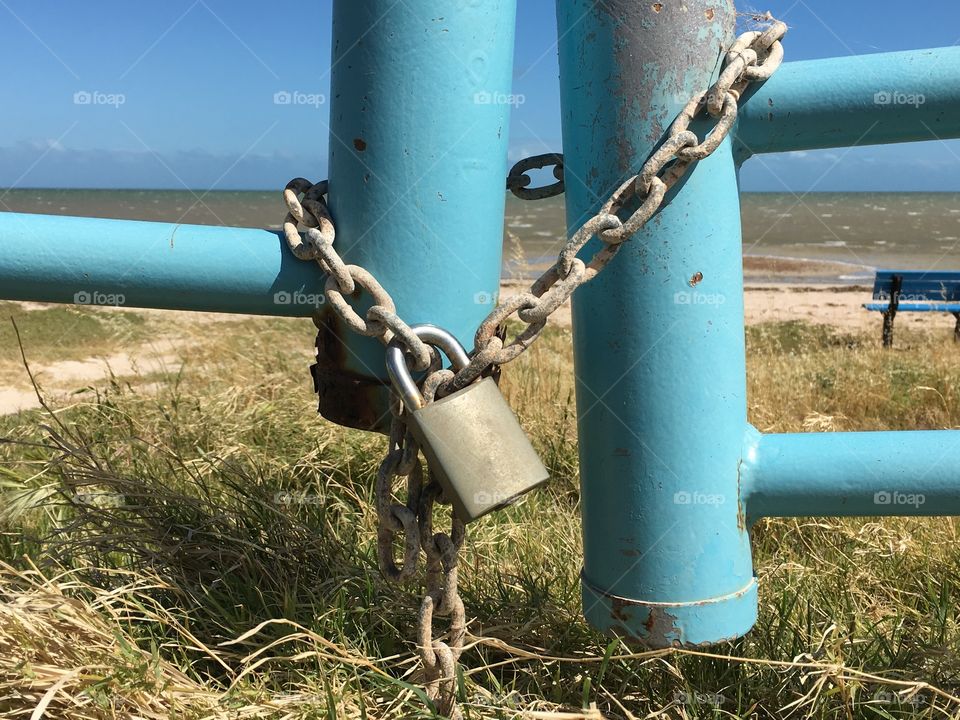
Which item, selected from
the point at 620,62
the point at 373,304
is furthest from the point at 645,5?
the point at 373,304

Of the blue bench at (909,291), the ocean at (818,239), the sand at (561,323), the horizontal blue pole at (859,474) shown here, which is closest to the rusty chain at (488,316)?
the sand at (561,323)

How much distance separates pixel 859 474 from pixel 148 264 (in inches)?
34.5

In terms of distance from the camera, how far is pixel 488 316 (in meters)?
0.94

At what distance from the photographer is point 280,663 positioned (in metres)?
1.29

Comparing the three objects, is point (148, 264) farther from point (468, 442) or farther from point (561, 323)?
point (561, 323)

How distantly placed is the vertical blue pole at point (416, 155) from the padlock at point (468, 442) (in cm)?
10

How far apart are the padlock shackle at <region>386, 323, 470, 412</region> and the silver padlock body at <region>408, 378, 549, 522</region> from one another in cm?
2

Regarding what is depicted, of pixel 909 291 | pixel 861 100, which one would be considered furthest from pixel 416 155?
pixel 909 291

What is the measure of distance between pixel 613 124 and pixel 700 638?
66cm

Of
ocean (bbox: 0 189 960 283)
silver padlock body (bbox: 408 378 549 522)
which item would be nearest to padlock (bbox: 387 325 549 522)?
silver padlock body (bbox: 408 378 549 522)

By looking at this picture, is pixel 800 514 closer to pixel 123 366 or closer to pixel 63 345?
pixel 123 366

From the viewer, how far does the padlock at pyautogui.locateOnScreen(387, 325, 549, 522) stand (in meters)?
0.92

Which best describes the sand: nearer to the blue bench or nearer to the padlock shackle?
the padlock shackle

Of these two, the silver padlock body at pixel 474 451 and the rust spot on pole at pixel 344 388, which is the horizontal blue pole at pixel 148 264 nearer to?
the rust spot on pole at pixel 344 388
